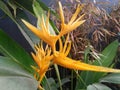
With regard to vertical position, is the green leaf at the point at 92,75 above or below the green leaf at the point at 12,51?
below

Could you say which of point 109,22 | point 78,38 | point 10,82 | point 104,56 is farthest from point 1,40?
point 109,22

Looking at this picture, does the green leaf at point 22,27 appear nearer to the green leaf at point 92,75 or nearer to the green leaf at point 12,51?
the green leaf at point 12,51

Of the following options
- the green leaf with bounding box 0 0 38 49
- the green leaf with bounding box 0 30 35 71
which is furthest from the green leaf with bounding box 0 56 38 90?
the green leaf with bounding box 0 0 38 49

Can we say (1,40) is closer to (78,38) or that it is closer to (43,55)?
(43,55)

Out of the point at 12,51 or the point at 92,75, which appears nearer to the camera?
the point at 12,51

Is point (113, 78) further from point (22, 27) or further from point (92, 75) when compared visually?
point (22, 27)

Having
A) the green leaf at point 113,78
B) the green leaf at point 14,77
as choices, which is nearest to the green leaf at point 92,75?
the green leaf at point 113,78

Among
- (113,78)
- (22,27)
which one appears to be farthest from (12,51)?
(113,78)

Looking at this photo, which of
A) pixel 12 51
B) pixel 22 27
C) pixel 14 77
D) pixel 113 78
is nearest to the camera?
pixel 14 77
